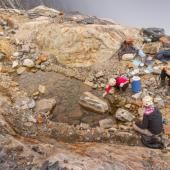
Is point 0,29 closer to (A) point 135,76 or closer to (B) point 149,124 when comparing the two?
(A) point 135,76

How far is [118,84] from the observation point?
957 cm

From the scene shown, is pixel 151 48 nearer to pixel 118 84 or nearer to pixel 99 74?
pixel 99 74

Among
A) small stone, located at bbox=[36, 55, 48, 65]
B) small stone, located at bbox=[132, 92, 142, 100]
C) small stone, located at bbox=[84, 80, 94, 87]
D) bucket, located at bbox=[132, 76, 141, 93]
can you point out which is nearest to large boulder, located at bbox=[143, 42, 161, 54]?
bucket, located at bbox=[132, 76, 141, 93]

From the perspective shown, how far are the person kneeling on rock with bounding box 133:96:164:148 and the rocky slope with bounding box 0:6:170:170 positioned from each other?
0.25 m

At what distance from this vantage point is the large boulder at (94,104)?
904cm

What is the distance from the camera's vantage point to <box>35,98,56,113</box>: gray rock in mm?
8875

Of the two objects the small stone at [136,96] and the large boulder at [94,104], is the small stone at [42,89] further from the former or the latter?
the small stone at [136,96]

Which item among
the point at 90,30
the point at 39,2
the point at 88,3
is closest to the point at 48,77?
the point at 90,30

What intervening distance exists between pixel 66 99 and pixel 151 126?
2498 mm

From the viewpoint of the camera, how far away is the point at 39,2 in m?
30.5

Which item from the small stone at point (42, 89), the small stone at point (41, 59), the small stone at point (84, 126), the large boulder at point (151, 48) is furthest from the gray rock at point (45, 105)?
the large boulder at point (151, 48)

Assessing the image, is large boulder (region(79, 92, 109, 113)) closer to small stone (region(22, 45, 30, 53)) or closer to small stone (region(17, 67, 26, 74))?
small stone (region(17, 67, 26, 74))

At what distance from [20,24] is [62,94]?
3807mm

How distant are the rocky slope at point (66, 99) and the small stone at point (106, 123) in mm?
22
